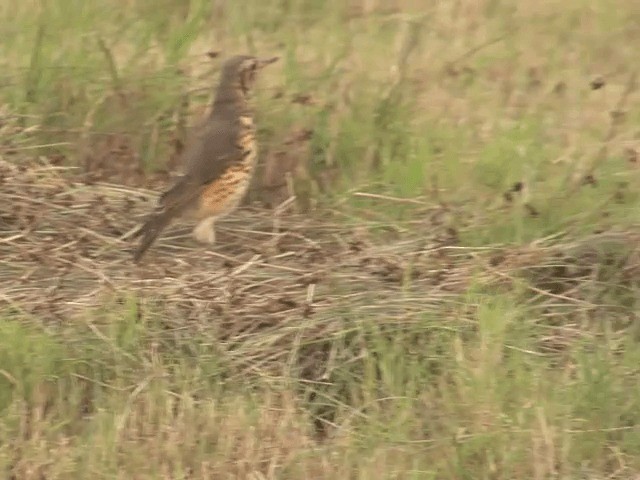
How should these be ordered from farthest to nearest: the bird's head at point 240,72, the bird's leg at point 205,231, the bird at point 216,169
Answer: the bird's head at point 240,72
the bird's leg at point 205,231
the bird at point 216,169

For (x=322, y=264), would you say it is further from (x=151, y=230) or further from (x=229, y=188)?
(x=151, y=230)

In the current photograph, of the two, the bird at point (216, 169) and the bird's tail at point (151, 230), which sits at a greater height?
the bird at point (216, 169)

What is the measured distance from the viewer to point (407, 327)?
537 cm

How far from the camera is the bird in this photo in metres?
6.02

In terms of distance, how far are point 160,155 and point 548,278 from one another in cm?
211

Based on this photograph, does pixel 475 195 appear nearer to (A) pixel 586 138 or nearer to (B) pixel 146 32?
(A) pixel 586 138

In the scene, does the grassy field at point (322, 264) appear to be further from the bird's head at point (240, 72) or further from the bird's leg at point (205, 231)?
the bird's head at point (240, 72)

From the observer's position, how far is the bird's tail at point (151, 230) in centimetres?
589

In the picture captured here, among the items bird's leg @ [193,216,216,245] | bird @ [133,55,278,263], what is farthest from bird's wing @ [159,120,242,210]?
bird's leg @ [193,216,216,245]

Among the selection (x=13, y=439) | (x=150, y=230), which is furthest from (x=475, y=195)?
(x=13, y=439)

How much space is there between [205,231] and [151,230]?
37 centimetres

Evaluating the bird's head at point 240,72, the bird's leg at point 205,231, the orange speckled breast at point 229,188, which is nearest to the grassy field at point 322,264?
the bird's leg at point 205,231

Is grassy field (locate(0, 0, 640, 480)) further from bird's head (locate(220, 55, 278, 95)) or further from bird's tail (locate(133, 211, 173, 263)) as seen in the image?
bird's head (locate(220, 55, 278, 95))

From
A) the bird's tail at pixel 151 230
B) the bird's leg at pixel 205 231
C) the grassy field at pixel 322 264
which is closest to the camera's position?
the grassy field at pixel 322 264
